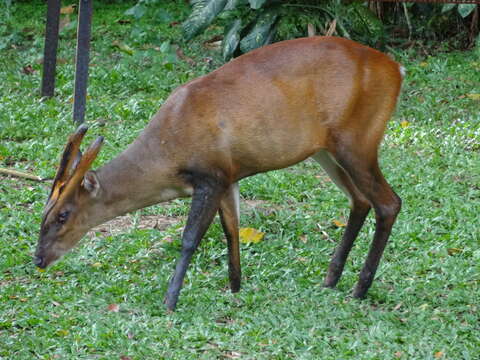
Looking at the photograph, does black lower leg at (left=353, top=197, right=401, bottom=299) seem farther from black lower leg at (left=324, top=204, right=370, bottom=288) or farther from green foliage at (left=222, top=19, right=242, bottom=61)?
green foliage at (left=222, top=19, right=242, bottom=61)

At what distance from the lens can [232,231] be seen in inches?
226

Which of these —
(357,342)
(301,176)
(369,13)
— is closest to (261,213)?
(301,176)

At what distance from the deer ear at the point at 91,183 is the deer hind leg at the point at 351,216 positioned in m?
1.46

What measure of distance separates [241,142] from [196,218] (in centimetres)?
55

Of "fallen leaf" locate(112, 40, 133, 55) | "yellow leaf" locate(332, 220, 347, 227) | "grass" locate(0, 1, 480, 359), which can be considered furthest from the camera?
"fallen leaf" locate(112, 40, 133, 55)

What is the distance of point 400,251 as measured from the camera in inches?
249

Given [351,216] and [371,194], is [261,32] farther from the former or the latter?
[371,194]

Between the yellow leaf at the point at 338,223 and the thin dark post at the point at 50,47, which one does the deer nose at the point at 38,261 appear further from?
the thin dark post at the point at 50,47

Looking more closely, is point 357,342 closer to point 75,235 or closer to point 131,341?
point 131,341

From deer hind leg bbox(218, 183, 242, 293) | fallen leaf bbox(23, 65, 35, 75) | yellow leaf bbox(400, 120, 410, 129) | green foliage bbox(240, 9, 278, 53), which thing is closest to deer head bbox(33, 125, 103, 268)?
deer hind leg bbox(218, 183, 242, 293)

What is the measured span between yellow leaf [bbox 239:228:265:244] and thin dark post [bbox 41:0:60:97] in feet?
12.9

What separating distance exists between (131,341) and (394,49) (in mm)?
7214

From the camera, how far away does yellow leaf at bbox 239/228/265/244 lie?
255 inches

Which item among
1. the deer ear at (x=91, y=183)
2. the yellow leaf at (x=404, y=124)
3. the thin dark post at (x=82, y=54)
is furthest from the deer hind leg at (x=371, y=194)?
the thin dark post at (x=82, y=54)
